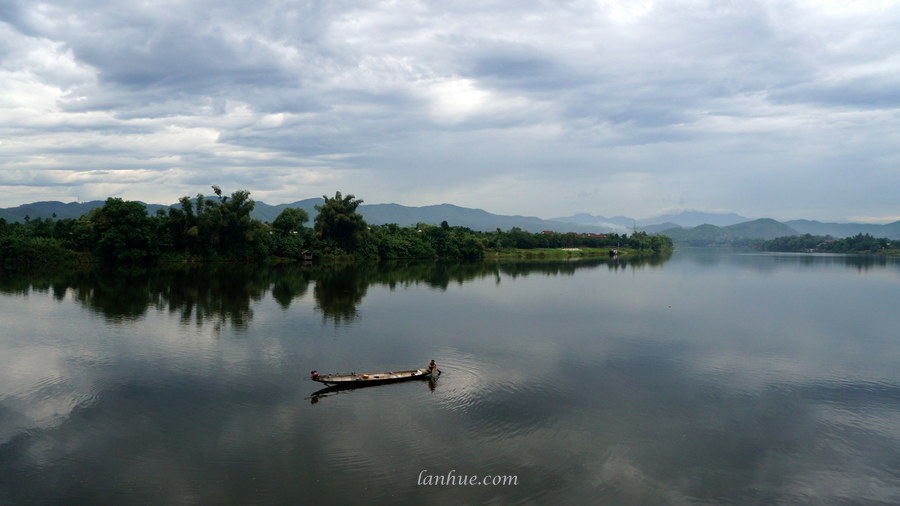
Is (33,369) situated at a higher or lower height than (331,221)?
lower

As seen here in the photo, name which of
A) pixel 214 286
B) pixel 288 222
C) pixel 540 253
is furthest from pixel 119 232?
pixel 540 253

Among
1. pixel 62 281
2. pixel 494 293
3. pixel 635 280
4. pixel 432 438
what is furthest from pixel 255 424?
pixel 635 280

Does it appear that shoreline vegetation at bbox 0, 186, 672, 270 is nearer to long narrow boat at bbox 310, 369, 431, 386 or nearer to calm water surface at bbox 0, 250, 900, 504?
calm water surface at bbox 0, 250, 900, 504

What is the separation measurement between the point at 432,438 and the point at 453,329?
13067mm

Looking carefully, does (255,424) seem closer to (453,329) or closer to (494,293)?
(453,329)

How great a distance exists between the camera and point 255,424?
13172 millimetres

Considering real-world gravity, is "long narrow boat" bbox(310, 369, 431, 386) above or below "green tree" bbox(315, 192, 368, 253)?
below

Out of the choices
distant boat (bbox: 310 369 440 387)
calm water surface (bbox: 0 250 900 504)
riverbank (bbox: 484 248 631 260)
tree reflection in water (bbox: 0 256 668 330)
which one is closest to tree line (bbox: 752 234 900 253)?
riverbank (bbox: 484 248 631 260)

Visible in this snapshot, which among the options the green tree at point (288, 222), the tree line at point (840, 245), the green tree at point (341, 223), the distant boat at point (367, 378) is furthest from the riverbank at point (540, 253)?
the tree line at point (840, 245)

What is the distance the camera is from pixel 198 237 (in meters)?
58.5

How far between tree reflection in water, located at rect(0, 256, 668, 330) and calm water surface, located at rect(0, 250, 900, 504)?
23.6 inches

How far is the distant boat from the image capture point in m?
15.8

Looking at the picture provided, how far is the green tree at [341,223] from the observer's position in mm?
70875

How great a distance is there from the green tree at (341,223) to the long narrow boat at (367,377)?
55974 millimetres
